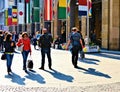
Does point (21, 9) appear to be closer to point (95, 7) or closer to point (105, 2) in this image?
point (95, 7)

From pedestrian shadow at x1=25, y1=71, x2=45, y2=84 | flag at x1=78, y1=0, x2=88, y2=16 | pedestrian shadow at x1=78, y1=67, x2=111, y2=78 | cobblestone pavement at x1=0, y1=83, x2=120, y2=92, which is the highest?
flag at x1=78, y1=0, x2=88, y2=16

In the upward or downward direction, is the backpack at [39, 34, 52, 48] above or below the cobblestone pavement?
above

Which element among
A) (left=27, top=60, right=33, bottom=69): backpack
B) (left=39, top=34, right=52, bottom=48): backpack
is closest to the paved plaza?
(left=27, top=60, right=33, bottom=69): backpack

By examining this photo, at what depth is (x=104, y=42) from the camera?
2981cm

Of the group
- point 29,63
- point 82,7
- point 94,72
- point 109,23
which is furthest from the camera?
point 109,23

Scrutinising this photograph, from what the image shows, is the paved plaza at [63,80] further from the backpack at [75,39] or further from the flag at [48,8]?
the flag at [48,8]

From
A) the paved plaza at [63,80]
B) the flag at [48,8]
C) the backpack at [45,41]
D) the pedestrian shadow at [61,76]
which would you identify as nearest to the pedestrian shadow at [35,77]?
the paved plaza at [63,80]

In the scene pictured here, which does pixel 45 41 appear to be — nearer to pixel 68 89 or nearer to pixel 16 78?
pixel 16 78

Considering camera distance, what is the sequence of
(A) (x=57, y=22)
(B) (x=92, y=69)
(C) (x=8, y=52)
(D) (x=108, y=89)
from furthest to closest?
(A) (x=57, y=22) → (B) (x=92, y=69) → (C) (x=8, y=52) → (D) (x=108, y=89)

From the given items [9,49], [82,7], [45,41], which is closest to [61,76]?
[9,49]

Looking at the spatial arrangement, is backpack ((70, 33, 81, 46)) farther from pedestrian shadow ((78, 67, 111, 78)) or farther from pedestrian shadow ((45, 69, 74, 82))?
pedestrian shadow ((45, 69, 74, 82))

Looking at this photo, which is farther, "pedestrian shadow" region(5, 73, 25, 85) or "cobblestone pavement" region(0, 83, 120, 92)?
"pedestrian shadow" region(5, 73, 25, 85)

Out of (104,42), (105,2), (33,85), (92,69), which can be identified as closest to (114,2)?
(105,2)

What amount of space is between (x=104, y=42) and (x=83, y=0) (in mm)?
4508
